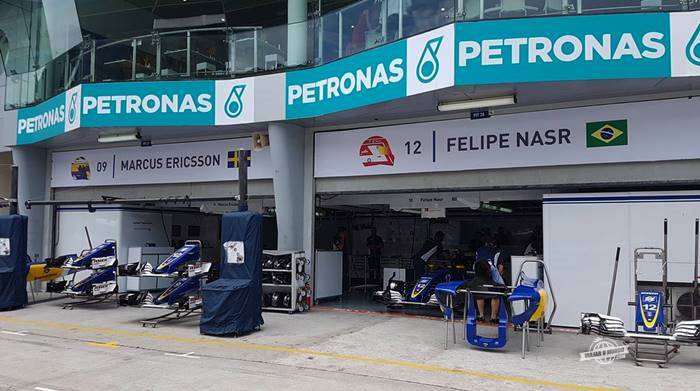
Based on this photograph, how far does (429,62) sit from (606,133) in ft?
10.8

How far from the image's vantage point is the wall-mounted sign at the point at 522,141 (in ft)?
30.3

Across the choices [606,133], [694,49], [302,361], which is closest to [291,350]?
[302,361]

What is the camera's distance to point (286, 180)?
39.9 ft

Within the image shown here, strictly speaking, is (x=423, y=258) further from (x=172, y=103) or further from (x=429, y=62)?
(x=172, y=103)

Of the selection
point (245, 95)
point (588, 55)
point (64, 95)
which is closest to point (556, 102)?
point (588, 55)

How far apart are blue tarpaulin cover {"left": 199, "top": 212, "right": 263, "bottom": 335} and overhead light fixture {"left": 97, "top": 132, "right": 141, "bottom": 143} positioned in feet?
16.7

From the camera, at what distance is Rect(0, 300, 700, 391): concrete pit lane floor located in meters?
6.55

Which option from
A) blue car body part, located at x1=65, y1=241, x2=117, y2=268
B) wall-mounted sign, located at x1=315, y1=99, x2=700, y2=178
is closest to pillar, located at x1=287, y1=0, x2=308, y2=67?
wall-mounted sign, located at x1=315, y1=99, x2=700, y2=178

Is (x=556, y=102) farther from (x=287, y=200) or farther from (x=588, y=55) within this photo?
(x=287, y=200)

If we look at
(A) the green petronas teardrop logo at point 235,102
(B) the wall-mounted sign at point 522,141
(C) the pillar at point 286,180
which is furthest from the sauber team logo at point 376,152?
(A) the green petronas teardrop logo at point 235,102

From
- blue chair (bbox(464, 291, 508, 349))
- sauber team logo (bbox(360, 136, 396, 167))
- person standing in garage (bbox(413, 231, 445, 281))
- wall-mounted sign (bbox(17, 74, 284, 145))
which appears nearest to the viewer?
blue chair (bbox(464, 291, 508, 349))

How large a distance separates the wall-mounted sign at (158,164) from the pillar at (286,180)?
0.78 meters

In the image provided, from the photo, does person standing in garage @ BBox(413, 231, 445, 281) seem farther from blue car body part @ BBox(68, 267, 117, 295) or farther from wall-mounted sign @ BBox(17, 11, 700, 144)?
blue car body part @ BBox(68, 267, 117, 295)

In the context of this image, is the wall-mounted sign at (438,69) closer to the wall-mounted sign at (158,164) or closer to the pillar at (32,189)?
the wall-mounted sign at (158,164)
